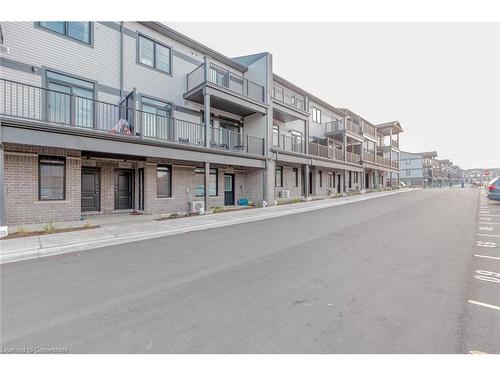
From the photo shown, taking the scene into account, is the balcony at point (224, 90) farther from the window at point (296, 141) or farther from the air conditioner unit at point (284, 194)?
the air conditioner unit at point (284, 194)

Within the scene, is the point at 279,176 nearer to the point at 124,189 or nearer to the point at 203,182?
the point at 203,182

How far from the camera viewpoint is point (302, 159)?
1964 centimetres

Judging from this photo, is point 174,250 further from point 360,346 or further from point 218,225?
point 360,346

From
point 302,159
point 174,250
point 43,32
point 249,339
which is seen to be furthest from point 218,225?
point 302,159

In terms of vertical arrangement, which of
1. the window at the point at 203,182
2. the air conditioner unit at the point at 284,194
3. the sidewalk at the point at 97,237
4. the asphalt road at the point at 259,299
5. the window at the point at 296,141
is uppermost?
the window at the point at 296,141

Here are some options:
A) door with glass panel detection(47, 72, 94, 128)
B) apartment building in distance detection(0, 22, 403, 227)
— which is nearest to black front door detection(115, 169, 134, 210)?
apartment building in distance detection(0, 22, 403, 227)

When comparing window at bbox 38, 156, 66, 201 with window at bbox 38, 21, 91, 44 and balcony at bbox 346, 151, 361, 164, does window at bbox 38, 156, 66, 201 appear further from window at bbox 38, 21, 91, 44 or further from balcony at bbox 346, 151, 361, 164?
balcony at bbox 346, 151, 361, 164

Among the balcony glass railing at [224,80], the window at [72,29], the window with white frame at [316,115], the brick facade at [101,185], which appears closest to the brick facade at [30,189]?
the brick facade at [101,185]

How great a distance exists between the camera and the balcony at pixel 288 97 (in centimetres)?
2043

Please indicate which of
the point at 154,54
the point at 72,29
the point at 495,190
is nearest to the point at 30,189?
the point at 72,29

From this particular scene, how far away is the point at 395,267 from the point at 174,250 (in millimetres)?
4994

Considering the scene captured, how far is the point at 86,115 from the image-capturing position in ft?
35.5

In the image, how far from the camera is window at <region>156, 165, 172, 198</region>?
13.4m

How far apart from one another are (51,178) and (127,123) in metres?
3.72
